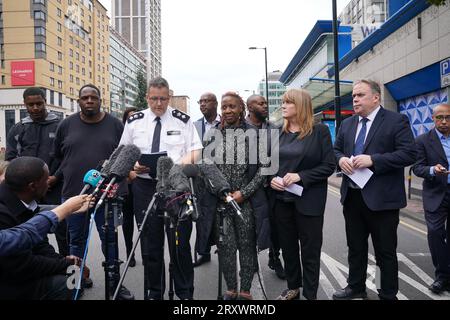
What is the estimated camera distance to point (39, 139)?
176 inches

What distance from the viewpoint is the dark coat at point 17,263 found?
241 cm

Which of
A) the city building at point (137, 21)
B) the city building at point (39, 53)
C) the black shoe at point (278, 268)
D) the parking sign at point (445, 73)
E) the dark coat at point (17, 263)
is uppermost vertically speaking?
the city building at point (137, 21)

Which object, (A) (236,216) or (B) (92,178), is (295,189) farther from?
(B) (92,178)

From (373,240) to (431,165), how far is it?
1268 mm

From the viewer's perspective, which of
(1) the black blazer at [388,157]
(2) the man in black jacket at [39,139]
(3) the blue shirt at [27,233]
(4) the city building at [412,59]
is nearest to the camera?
(3) the blue shirt at [27,233]

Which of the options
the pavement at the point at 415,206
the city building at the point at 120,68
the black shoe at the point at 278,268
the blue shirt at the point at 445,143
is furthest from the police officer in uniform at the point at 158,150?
the city building at the point at 120,68

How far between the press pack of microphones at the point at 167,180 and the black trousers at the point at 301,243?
0.82 meters

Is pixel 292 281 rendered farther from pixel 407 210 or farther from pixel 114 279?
pixel 407 210

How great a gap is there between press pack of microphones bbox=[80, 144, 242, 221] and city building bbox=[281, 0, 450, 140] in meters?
10.8

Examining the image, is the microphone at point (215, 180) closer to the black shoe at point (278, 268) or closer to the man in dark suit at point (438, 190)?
the black shoe at point (278, 268)

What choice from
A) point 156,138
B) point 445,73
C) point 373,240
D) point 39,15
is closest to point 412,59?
point 445,73

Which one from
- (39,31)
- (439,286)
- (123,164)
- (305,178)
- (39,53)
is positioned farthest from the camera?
(39,53)

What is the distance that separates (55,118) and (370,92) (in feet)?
11.9
